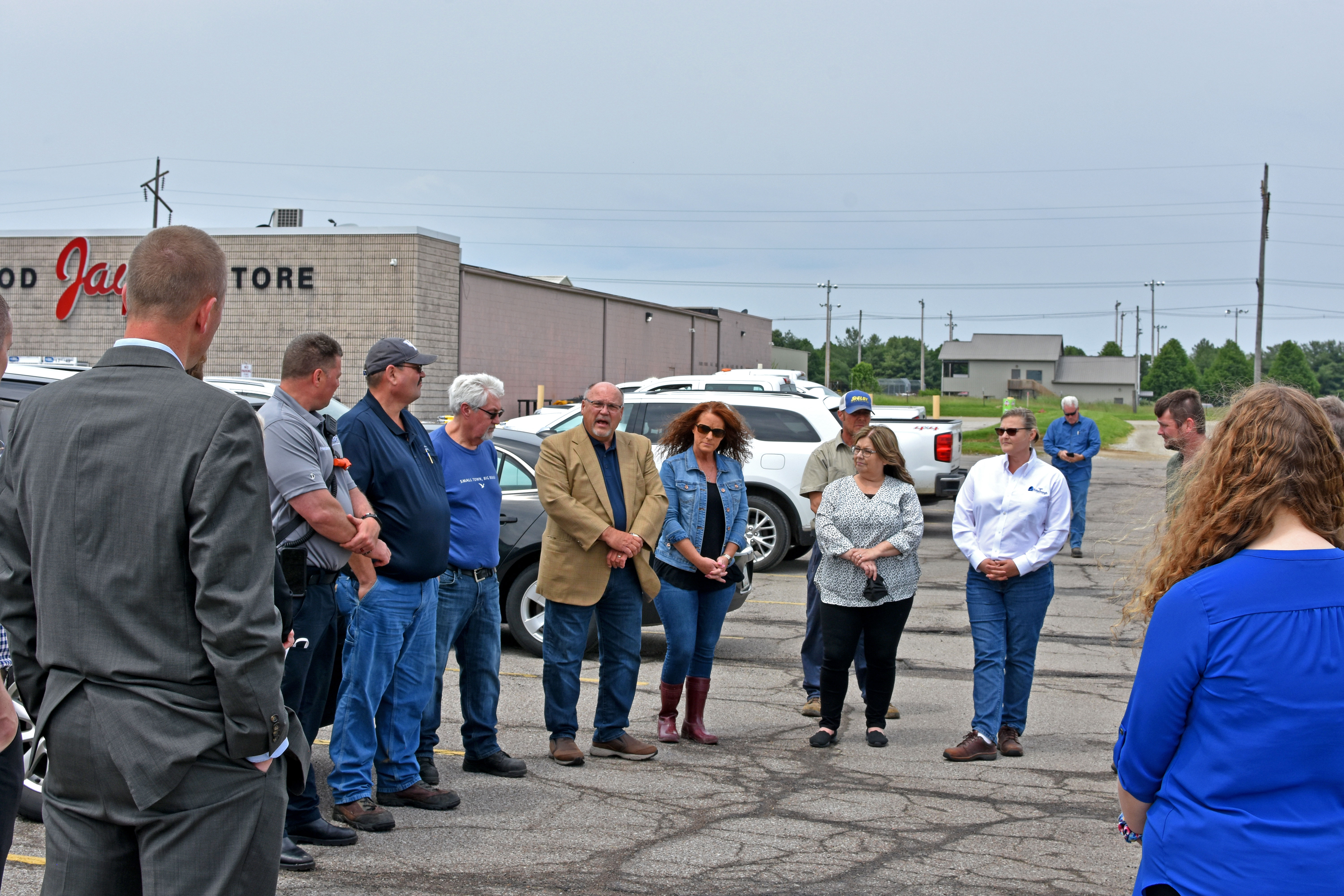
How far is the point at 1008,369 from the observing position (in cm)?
13500

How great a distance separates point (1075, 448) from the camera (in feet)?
49.9

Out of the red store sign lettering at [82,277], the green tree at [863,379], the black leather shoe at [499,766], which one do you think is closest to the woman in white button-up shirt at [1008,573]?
the black leather shoe at [499,766]

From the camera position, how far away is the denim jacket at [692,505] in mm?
6801

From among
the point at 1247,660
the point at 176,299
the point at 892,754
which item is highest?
the point at 176,299

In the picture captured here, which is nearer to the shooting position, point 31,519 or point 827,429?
point 31,519

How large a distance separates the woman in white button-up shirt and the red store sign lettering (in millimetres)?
28246

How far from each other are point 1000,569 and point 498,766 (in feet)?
9.70

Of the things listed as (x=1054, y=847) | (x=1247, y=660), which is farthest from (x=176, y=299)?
(x=1054, y=847)

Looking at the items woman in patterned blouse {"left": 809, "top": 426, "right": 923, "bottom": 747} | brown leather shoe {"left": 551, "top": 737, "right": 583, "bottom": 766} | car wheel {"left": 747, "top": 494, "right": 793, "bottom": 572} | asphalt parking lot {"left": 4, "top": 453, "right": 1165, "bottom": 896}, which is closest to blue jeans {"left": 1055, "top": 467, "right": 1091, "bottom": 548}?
car wheel {"left": 747, "top": 494, "right": 793, "bottom": 572}

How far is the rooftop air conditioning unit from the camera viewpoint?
3100 centimetres

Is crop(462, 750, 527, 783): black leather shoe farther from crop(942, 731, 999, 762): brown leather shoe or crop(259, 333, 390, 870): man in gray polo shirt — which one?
crop(942, 731, 999, 762): brown leather shoe

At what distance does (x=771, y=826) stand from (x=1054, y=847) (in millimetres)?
1255

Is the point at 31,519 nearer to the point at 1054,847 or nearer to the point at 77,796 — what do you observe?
the point at 77,796

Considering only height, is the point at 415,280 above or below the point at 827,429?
above
